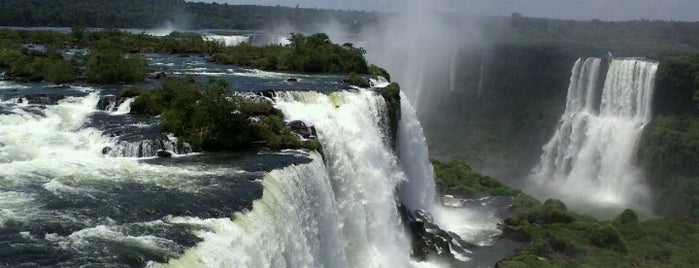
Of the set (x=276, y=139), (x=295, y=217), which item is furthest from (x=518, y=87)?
(x=295, y=217)

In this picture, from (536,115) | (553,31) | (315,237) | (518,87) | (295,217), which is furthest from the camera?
(553,31)

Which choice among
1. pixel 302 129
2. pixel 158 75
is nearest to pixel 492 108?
pixel 158 75

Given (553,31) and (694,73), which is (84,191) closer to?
(694,73)

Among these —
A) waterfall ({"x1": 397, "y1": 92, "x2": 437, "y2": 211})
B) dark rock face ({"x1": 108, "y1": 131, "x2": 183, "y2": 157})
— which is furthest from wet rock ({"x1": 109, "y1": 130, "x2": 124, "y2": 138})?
waterfall ({"x1": 397, "y1": 92, "x2": 437, "y2": 211})

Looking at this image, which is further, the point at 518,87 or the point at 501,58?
the point at 501,58

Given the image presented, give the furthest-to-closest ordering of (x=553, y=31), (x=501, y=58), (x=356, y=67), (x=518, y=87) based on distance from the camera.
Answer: (x=553, y=31) → (x=501, y=58) → (x=518, y=87) → (x=356, y=67)

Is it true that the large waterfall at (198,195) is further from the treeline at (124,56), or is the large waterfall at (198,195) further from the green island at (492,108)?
the treeline at (124,56)
